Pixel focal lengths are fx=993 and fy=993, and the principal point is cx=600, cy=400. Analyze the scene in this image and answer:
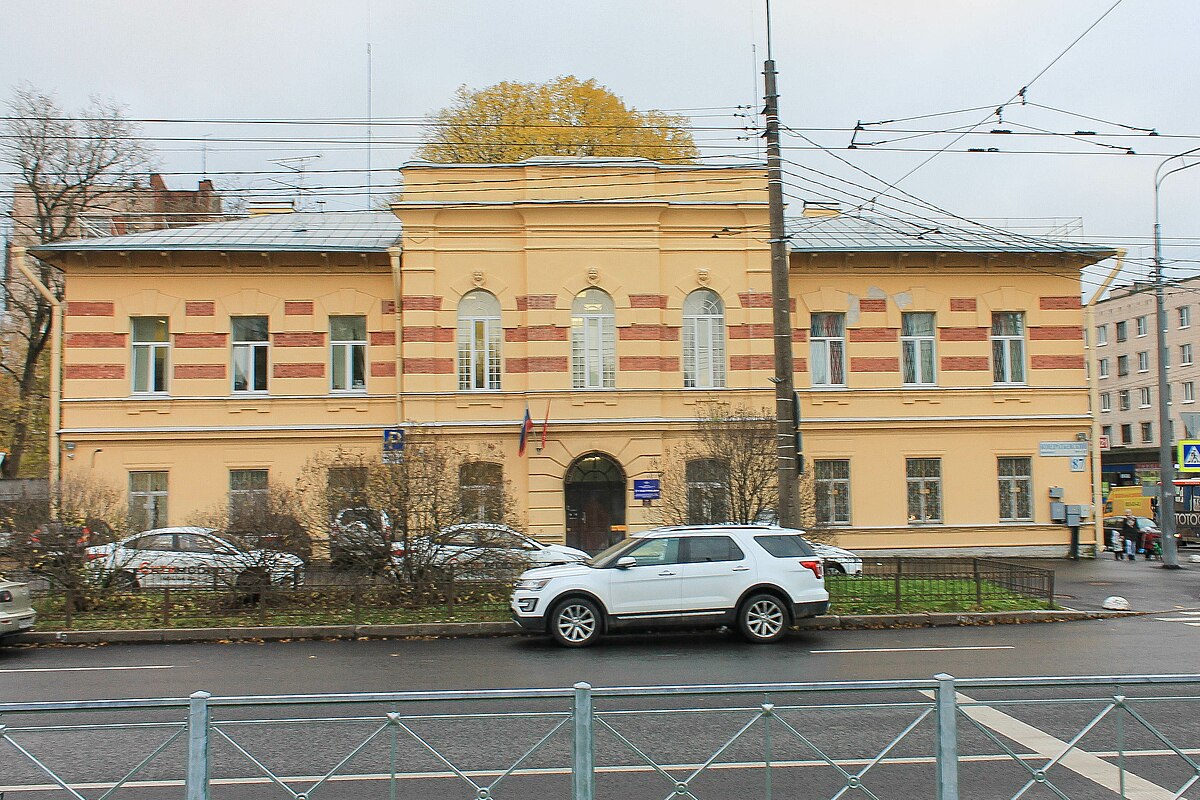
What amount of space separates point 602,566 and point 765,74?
8.99 metres

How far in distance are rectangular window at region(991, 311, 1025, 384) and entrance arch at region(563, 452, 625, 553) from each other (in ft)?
39.7

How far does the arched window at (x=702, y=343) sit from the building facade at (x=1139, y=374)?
41.7 m

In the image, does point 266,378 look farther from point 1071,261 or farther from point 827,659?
point 1071,261

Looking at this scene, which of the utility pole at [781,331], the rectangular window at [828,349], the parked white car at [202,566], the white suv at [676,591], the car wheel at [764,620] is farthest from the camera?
the rectangular window at [828,349]

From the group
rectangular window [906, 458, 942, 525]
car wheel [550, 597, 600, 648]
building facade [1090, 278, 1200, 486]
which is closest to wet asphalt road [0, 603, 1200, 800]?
car wheel [550, 597, 600, 648]

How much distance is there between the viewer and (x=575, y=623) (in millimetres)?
14211

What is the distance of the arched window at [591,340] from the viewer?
90.5ft

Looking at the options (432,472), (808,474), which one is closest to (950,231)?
(808,474)

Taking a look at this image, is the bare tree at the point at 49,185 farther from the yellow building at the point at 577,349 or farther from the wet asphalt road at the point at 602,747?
the wet asphalt road at the point at 602,747

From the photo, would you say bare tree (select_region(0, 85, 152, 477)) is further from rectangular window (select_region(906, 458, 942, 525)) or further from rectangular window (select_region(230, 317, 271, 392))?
rectangular window (select_region(906, 458, 942, 525))

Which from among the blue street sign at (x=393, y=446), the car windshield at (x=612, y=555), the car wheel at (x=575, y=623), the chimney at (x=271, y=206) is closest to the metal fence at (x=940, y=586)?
the car windshield at (x=612, y=555)

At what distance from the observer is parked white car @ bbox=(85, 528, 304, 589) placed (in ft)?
53.6

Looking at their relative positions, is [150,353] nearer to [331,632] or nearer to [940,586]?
[331,632]

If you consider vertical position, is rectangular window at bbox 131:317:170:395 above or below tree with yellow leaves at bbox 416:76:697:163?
below
